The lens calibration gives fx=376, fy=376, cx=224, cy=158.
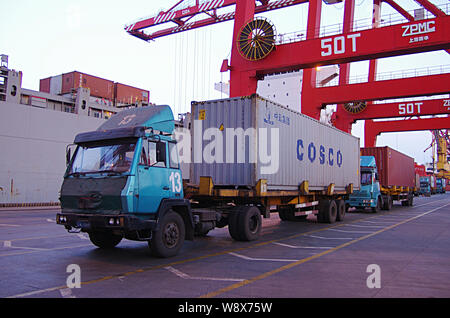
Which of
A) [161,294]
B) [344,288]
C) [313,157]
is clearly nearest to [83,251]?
[161,294]

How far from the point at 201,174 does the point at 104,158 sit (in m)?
3.86

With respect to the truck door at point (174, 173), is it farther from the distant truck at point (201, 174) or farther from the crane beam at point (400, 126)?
the crane beam at point (400, 126)

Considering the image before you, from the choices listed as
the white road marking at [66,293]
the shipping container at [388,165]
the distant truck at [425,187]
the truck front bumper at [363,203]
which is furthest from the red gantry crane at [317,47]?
the distant truck at [425,187]

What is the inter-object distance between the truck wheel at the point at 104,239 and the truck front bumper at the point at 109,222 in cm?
143

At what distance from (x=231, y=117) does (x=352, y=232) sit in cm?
588

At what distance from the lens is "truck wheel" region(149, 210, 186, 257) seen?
7111 mm

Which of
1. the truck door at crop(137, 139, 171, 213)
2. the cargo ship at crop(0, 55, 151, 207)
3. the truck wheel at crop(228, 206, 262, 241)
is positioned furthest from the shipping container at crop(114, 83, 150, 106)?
the truck door at crop(137, 139, 171, 213)

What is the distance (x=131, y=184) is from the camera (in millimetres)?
6520

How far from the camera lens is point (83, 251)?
8.24 m

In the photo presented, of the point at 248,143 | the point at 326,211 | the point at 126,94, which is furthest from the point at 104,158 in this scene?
the point at 126,94

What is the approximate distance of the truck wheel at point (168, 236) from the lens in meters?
7.11

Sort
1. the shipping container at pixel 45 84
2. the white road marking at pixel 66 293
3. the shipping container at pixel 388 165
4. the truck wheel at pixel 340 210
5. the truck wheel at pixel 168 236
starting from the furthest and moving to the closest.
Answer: the shipping container at pixel 45 84 → the shipping container at pixel 388 165 → the truck wheel at pixel 340 210 → the truck wheel at pixel 168 236 → the white road marking at pixel 66 293

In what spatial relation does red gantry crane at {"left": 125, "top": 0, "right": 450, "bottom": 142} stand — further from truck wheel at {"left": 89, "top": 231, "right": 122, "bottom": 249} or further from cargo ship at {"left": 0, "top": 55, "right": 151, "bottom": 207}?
truck wheel at {"left": 89, "top": 231, "right": 122, "bottom": 249}

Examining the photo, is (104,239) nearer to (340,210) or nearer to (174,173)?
(174,173)
